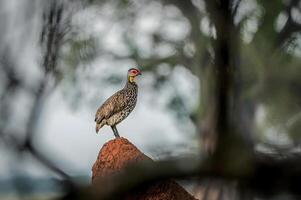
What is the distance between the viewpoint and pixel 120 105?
10.8m

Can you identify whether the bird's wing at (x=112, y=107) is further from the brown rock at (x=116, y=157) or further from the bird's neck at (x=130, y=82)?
the brown rock at (x=116, y=157)

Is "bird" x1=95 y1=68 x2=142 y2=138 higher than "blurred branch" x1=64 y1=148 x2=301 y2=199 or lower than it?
higher

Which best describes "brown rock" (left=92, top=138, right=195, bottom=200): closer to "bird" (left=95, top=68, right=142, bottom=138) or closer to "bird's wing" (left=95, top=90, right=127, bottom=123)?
"bird" (left=95, top=68, right=142, bottom=138)

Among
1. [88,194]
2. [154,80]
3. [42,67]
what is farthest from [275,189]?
[154,80]

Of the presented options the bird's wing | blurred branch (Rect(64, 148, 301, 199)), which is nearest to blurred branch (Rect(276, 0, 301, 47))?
blurred branch (Rect(64, 148, 301, 199))

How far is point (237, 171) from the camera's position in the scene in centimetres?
136

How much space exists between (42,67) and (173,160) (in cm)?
45

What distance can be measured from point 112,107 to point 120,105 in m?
0.11

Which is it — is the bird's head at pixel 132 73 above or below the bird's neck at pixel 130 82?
above

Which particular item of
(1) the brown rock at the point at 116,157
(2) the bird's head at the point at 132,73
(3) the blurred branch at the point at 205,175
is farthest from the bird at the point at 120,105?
(3) the blurred branch at the point at 205,175

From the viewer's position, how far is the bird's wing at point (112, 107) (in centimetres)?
1073

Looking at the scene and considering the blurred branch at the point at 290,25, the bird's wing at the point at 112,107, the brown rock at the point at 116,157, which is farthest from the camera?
the bird's wing at the point at 112,107

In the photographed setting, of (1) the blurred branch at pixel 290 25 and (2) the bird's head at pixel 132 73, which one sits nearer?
(1) the blurred branch at pixel 290 25

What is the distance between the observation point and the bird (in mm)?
10605
